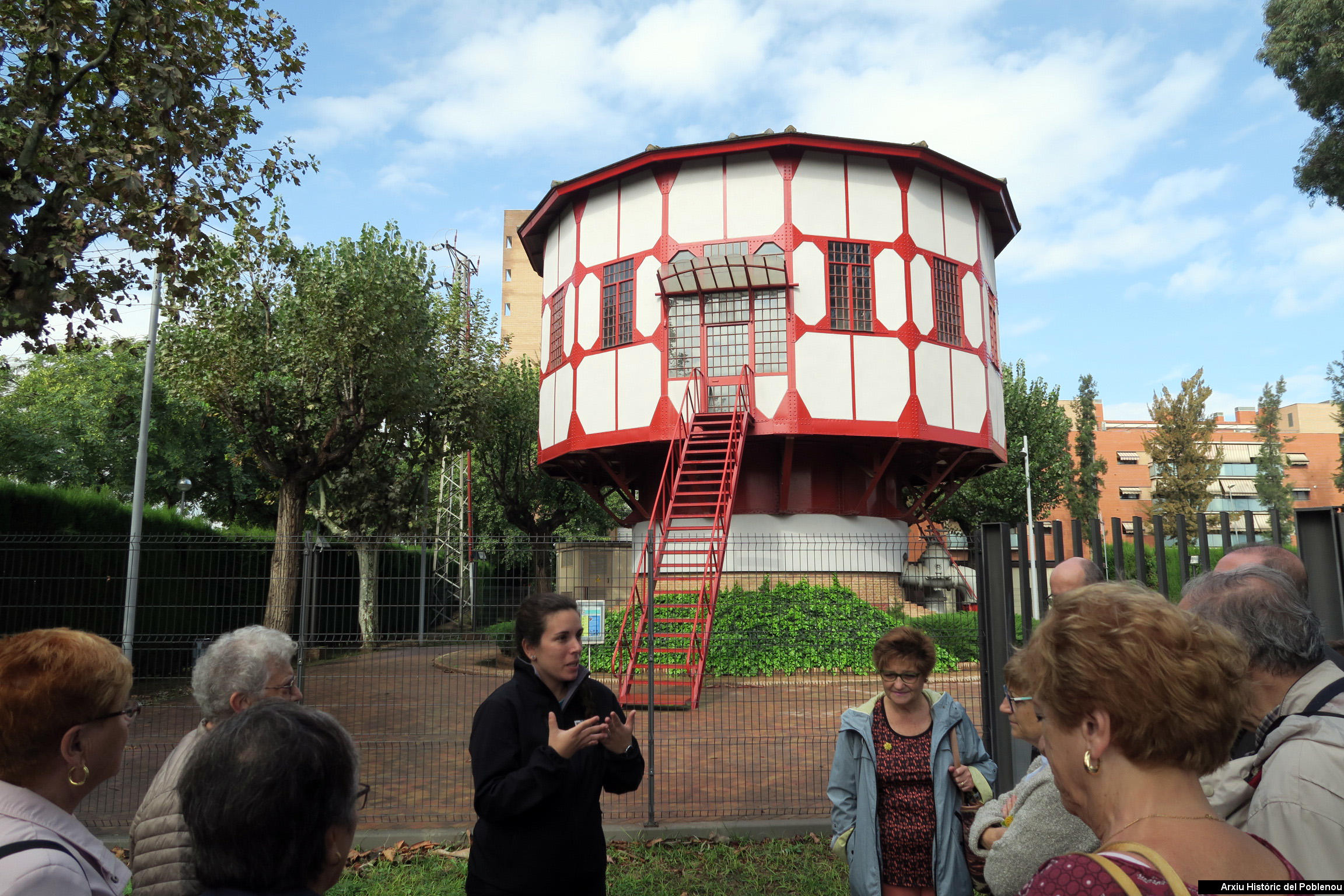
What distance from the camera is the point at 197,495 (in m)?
35.3

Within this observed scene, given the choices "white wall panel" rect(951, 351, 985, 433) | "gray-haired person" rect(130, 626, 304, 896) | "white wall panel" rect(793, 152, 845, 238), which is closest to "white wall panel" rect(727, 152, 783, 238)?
"white wall panel" rect(793, 152, 845, 238)

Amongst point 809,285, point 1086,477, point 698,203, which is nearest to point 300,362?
point 698,203

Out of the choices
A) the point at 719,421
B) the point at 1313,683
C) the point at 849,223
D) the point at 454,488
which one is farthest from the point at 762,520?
the point at 454,488

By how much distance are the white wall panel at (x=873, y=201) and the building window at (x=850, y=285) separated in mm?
390

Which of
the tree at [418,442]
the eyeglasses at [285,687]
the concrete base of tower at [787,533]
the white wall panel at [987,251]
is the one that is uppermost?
the white wall panel at [987,251]

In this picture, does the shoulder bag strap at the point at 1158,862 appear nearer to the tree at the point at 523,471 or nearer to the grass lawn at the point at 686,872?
the grass lawn at the point at 686,872

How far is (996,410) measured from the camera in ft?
65.8

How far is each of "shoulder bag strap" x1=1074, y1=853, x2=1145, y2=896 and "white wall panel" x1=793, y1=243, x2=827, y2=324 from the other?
16649 millimetres

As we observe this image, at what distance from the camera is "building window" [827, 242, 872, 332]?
1795cm

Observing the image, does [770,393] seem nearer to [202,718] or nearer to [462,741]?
[462,741]

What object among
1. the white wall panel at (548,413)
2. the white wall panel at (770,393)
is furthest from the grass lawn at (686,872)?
the white wall panel at (548,413)

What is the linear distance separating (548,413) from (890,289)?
27.8 feet

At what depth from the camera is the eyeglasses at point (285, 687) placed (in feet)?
10.4

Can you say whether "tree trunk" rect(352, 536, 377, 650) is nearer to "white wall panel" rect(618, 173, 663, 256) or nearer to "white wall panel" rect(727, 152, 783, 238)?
"white wall panel" rect(618, 173, 663, 256)
